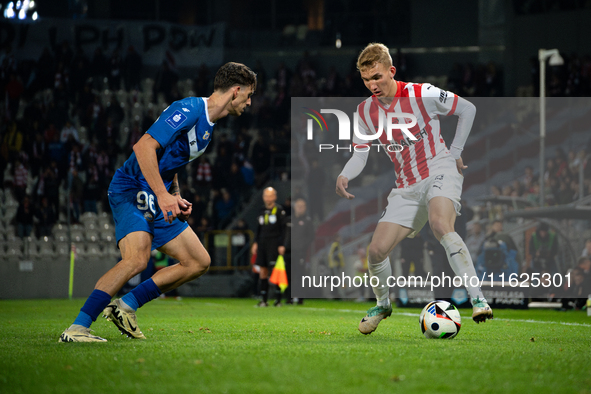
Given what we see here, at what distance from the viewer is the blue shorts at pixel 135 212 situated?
551 centimetres

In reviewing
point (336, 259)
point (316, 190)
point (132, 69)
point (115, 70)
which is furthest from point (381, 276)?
point (115, 70)

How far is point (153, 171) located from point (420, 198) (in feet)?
9.25

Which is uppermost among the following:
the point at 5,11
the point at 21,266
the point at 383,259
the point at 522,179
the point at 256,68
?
the point at 5,11

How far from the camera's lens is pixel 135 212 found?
5.55 meters

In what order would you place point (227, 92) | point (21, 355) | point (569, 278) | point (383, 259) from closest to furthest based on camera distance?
point (21, 355) → point (227, 92) → point (383, 259) → point (569, 278)

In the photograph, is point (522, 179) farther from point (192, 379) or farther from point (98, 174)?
point (98, 174)

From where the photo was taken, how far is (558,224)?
11.7 metres

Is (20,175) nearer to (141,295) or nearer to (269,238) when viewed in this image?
(269,238)

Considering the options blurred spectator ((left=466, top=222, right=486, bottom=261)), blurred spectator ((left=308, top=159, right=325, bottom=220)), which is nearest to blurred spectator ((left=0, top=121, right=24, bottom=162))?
blurred spectator ((left=308, top=159, right=325, bottom=220))

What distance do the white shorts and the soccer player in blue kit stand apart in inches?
76.0

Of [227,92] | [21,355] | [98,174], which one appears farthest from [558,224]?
[98,174]

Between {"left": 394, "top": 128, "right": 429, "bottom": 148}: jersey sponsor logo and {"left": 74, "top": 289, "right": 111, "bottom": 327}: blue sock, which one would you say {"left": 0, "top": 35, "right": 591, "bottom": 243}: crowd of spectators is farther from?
{"left": 74, "top": 289, "right": 111, "bottom": 327}: blue sock

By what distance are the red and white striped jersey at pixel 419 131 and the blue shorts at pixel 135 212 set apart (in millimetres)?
2632

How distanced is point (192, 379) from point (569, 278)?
9.48 m
